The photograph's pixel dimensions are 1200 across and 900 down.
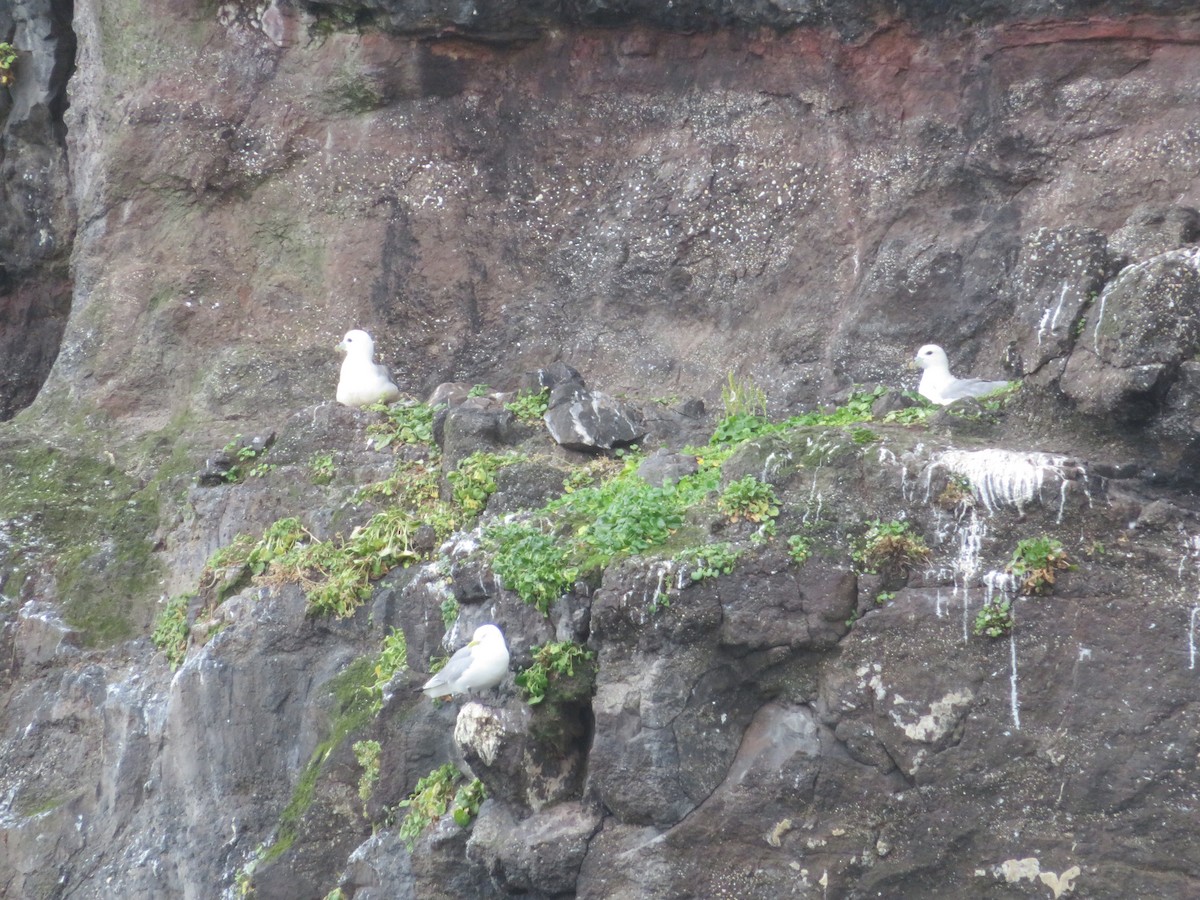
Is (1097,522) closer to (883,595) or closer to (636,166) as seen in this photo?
(883,595)

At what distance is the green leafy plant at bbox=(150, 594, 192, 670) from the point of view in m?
10.7

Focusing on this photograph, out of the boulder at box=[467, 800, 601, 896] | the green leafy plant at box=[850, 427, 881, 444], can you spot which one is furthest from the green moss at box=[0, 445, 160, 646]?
the green leafy plant at box=[850, 427, 881, 444]

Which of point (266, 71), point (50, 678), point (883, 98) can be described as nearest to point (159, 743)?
point (50, 678)

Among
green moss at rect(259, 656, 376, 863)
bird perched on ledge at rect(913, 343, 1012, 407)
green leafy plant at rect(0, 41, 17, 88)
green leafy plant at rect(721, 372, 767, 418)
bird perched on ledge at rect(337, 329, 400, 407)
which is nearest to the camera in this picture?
green moss at rect(259, 656, 376, 863)

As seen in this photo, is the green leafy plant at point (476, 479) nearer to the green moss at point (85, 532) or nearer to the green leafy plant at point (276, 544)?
the green leafy plant at point (276, 544)

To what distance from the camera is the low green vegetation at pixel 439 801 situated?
8.54 m

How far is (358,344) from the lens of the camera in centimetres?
1222

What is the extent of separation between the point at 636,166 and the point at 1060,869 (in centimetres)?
860

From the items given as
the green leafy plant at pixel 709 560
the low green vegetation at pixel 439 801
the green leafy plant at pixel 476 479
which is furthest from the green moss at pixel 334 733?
the green leafy plant at pixel 709 560

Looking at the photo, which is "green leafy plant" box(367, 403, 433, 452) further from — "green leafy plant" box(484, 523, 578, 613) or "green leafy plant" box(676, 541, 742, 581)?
"green leafy plant" box(676, 541, 742, 581)

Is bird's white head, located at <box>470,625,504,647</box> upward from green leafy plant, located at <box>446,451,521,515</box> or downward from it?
downward

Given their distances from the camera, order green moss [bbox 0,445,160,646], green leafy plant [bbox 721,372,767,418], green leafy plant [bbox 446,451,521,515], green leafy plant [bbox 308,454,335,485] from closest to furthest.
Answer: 1. green leafy plant [bbox 446,451,521,515]
2. green leafy plant [bbox 721,372,767,418]
3. green leafy plant [bbox 308,454,335,485]
4. green moss [bbox 0,445,160,646]

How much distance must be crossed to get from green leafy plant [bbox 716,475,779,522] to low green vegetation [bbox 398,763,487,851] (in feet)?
7.44

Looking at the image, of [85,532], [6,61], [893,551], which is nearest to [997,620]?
[893,551]
